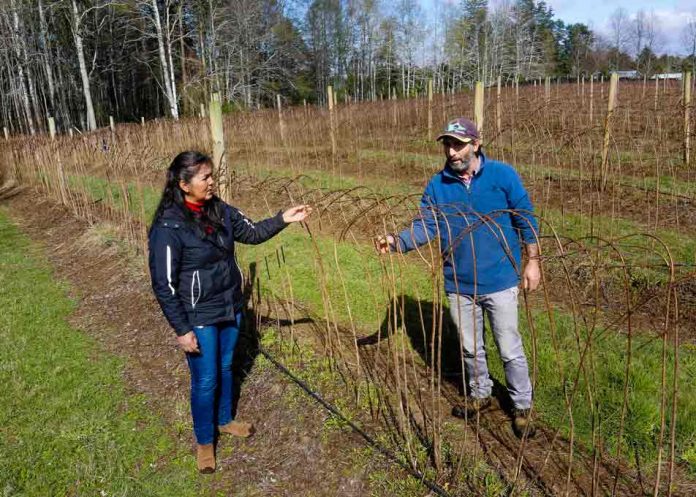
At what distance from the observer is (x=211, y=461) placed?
2.43 metres

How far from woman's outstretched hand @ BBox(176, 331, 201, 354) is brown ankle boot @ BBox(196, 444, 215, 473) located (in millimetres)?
581

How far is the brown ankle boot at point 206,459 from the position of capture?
2.42 m

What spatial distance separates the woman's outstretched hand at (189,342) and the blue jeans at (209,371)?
0.06 m

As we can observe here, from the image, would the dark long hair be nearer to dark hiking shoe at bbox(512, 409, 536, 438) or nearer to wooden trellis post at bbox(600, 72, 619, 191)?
dark hiking shoe at bbox(512, 409, 536, 438)

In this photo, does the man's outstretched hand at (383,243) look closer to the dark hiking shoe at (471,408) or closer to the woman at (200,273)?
the woman at (200,273)

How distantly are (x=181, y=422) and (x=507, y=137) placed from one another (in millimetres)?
10074

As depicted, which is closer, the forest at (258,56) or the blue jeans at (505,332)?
the blue jeans at (505,332)

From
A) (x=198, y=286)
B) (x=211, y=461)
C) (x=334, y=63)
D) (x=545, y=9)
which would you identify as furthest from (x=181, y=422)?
(x=545, y=9)

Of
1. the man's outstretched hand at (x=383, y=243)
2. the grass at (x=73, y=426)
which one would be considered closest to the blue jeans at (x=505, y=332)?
the man's outstretched hand at (x=383, y=243)

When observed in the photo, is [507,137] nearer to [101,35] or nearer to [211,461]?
[211,461]

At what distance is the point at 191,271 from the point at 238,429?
1.01 meters

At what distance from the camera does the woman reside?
209 centimetres

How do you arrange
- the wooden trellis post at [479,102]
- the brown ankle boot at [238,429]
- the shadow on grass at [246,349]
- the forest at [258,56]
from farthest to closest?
the forest at [258,56], the wooden trellis post at [479,102], the shadow on grass at [246,349], the brown ankle boot at [238,429]

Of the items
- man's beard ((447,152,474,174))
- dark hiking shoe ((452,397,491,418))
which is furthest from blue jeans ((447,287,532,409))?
man's beard ((447,152,474,174))
